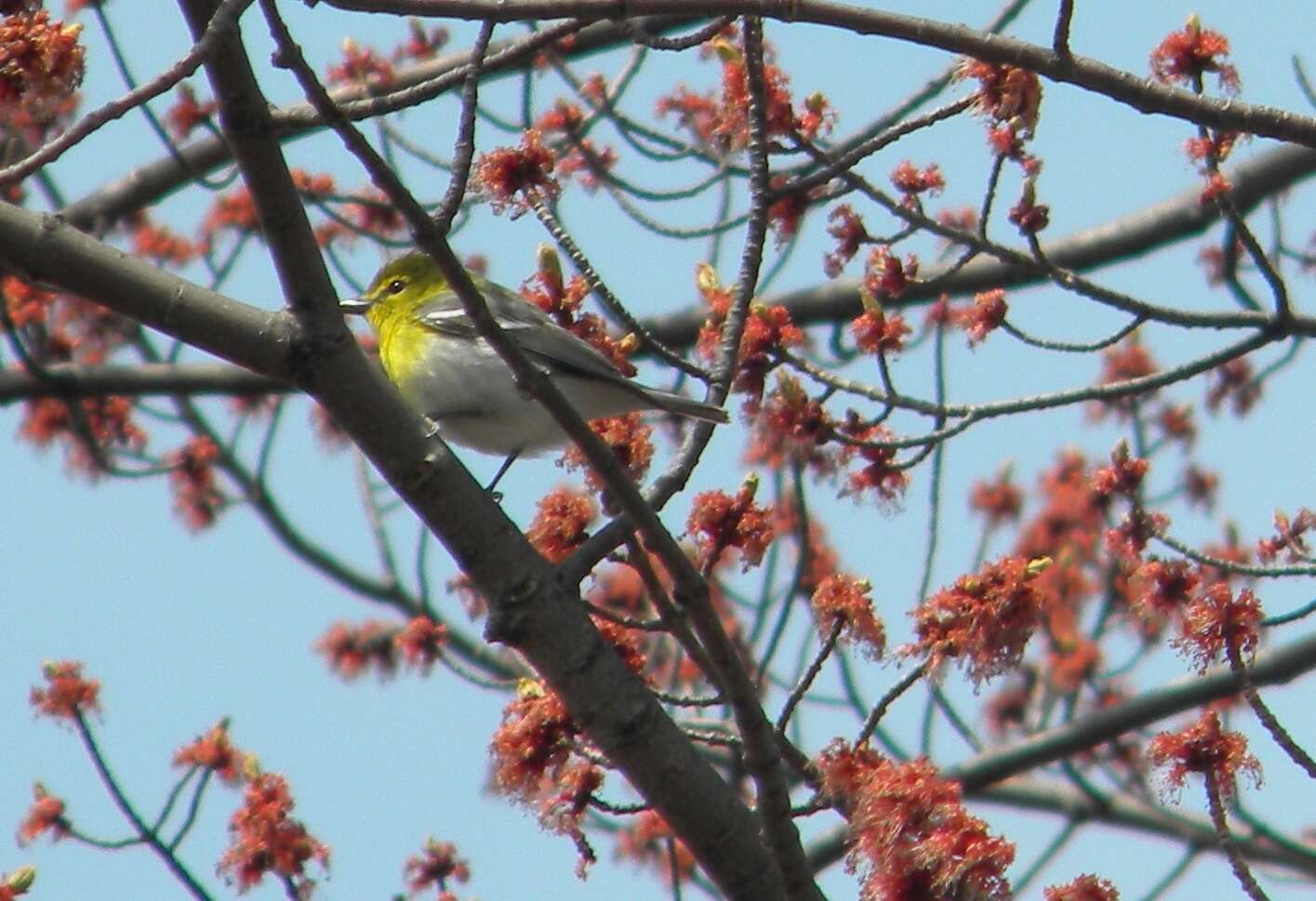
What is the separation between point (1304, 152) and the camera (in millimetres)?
6926

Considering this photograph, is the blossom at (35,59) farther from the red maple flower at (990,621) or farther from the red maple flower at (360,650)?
the red maple flower at (360,650)

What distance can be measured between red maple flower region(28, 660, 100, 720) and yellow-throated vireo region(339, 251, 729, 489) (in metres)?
1.15

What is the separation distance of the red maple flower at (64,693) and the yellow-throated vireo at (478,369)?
1153mm

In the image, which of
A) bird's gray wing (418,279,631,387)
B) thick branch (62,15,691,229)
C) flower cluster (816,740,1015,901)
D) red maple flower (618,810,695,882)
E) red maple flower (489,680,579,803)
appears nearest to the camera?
flower cluster (816,740,1015,901)

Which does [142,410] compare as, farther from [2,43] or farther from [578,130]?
[2,43]

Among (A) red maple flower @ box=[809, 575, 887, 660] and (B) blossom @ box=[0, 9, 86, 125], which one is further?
(A) red maple flower @ box=[809, 575, 887, 660]

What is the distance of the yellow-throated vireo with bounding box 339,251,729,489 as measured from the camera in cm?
536

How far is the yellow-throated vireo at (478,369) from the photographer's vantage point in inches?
211

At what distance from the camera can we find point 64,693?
5000mm

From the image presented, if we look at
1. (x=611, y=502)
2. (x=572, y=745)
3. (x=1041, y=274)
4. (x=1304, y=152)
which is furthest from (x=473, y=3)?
(x=1304, y=152)

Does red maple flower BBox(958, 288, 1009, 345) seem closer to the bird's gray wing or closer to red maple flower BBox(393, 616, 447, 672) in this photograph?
the bird's gray wing

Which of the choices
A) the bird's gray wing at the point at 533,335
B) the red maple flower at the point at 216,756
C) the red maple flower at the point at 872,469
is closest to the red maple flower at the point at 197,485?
the bird's gray wing at the point at 533,335

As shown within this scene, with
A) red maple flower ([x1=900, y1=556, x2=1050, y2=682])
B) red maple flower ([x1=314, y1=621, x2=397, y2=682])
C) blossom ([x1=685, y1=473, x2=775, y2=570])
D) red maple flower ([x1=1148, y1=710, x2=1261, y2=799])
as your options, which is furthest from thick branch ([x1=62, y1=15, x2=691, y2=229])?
red maple flower ([x1=1148, y1=710, x2=1261, y2=799])

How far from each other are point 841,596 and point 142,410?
180 inches
